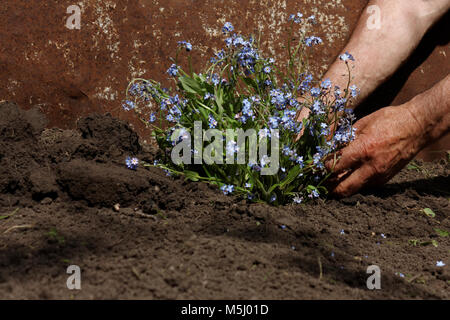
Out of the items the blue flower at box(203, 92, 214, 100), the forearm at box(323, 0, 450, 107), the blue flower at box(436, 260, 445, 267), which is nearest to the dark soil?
the blue flower at box(436, 260, 445, 267)

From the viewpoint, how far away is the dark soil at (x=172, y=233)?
1.71m

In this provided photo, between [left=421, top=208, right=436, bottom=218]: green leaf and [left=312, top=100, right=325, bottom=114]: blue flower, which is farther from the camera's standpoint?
[left=421, top=208, right=436, bottom=218]: green leaf

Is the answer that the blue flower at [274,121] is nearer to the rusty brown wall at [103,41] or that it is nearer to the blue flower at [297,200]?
the blue flower at [297,200]

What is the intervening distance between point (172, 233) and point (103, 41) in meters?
1.55

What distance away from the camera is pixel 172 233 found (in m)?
2.07

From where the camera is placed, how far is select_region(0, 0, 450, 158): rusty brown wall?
308 cm

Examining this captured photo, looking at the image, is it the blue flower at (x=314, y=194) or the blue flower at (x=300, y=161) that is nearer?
the blue flower at (x=300, y=161)

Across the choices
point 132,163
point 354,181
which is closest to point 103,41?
point 132,163

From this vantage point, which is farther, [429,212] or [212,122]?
[429,212]

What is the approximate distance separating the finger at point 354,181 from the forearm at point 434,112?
1.22 feet

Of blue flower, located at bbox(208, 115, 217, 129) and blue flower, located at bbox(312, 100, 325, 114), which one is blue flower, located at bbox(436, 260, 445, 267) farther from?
blue flower, located at bbox(208, 115, 217, 129)

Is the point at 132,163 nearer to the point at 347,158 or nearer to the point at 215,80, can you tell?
the point at 215,80

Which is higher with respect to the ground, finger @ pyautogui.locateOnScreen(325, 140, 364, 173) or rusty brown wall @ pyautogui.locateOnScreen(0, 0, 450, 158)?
rusty brown wall @ pyautogui.locateOnScreen(0, 0, 450, 158)

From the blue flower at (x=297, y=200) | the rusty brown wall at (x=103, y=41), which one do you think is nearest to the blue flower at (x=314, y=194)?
the blue flower at (x=297, y=200)
